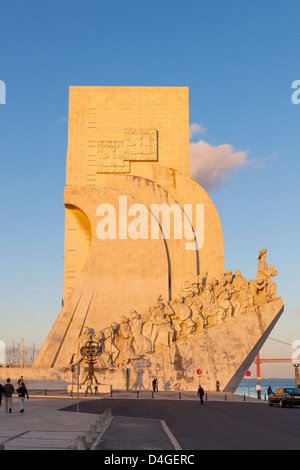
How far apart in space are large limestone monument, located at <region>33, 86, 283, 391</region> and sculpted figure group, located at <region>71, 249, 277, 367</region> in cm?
5

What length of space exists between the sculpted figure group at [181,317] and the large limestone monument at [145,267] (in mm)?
50

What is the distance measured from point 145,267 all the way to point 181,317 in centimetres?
428

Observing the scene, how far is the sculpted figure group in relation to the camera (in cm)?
2519

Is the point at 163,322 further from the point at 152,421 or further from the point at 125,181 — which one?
the point at 152,421

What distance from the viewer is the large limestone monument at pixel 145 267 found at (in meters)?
24.7

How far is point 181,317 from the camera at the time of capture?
2550 centimetres

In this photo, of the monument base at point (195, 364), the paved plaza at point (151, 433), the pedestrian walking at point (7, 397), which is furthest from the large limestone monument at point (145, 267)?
the paved plaza at point (151, 433)

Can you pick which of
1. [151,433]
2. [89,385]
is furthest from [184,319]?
[151,433]

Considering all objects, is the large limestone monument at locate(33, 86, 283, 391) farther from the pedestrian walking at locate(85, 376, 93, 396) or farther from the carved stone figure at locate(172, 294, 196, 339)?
the pedestrian walking at locate(85, 376, 93, 396)

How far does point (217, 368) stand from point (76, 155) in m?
14.6

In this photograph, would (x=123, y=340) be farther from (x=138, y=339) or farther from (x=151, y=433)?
(x=151, y=433)

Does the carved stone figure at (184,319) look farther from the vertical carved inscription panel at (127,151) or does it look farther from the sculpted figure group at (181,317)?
the vertical carved inscription panel at (127,151)

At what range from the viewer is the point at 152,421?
1047cm
